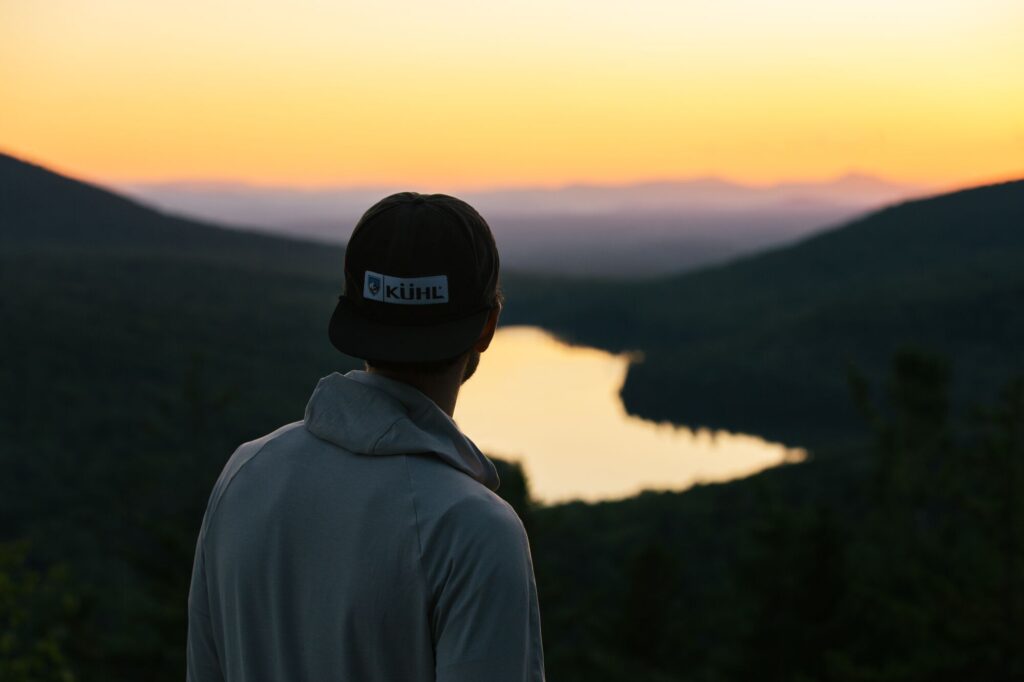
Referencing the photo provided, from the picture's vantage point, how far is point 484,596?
175 cm

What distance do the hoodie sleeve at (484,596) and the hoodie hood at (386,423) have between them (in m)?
0.18

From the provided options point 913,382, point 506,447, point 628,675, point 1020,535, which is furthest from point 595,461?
point 1020,535

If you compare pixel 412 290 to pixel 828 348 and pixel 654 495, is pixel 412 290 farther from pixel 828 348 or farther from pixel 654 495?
pixel 828 348

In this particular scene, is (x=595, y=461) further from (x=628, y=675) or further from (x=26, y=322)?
(x=628, y=675)

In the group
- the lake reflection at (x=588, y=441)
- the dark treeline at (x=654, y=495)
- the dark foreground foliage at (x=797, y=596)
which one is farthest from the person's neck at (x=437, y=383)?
the lake reflection at (x=588, y=441)

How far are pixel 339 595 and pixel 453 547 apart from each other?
280mm

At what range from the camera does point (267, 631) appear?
80.9 inches

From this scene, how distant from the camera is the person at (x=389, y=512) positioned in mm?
1783

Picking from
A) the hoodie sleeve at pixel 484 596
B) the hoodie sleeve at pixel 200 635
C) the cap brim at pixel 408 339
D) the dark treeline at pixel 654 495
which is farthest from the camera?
the dark treeline at pixel 654 495

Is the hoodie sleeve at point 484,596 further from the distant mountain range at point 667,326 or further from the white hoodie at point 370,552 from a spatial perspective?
the distant mountain range at point 667,326

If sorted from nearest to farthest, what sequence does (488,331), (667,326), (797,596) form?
(488,331)
(797,596)
(667,326)

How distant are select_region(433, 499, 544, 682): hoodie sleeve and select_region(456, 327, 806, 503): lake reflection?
249 ft

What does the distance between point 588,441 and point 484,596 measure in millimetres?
111245

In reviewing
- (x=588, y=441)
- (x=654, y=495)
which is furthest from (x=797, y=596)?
(x=588, y=441)
